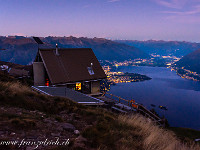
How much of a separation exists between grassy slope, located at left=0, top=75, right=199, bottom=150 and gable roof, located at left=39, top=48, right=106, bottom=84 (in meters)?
10.6

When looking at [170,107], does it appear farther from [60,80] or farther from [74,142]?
[74,142]

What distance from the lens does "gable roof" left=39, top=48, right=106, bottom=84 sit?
67.6 ft

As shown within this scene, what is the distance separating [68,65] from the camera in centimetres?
2211

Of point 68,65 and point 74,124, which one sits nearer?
point 74,124

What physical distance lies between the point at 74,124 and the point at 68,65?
15.5m

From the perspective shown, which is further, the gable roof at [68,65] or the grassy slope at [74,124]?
the gable roof at [68,65]

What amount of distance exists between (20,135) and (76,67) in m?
17.6

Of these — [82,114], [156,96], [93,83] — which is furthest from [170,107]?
[82,114]

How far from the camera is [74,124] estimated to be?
7.25m

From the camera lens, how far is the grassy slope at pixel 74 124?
5568mm

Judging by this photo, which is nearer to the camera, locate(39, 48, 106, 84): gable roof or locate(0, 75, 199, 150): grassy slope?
locate(0, 75, 199, 150): grassy slope

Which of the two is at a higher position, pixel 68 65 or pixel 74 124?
pixel 68 65

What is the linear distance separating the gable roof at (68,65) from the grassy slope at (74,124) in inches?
416

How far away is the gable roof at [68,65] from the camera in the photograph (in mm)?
20609
